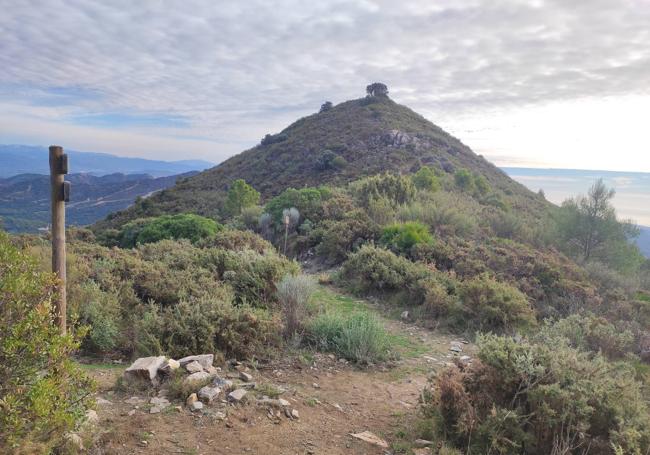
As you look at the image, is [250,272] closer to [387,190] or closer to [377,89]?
[387,190]

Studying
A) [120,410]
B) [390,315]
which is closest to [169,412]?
[120,410]

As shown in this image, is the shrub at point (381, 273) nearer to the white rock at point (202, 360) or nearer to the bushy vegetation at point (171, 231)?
the bushy vegetation at point (171, 231)

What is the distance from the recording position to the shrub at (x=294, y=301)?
619 cm

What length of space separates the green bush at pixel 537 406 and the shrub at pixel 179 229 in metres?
10.1

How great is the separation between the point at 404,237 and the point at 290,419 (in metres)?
8.13

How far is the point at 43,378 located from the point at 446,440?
3201 mm

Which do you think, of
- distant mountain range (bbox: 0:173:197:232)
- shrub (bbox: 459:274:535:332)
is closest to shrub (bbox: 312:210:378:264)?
shrub (bbox: 459:274:535:332)

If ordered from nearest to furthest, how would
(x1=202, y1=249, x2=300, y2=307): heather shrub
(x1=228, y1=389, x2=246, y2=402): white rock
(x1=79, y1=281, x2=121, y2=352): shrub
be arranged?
(x1=228, y1=389, x2=246, y2=402): white rock < (x1=79, y1=281, x2=121, y2=352): shrub < (x1=202, y1=249, x2=300, y2=307): heather shrub

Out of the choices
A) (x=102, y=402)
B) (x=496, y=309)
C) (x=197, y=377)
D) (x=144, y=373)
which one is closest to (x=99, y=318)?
(x=144, y=373)

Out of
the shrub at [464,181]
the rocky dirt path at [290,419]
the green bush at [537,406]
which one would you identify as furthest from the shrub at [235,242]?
the shrub at [464,181]

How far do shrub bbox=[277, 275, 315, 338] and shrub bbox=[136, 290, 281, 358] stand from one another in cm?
44

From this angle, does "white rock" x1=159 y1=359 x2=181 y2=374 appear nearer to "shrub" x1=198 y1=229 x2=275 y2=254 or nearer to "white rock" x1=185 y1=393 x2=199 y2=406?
"white rock" x1=185 y1=393 x2=199 y2=406

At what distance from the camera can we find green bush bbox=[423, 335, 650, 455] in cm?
353

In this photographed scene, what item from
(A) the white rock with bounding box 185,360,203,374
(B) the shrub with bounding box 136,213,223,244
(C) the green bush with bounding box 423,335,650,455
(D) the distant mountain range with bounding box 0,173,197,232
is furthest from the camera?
(D) the distant mountain range with bounding box 0,173,197,232
